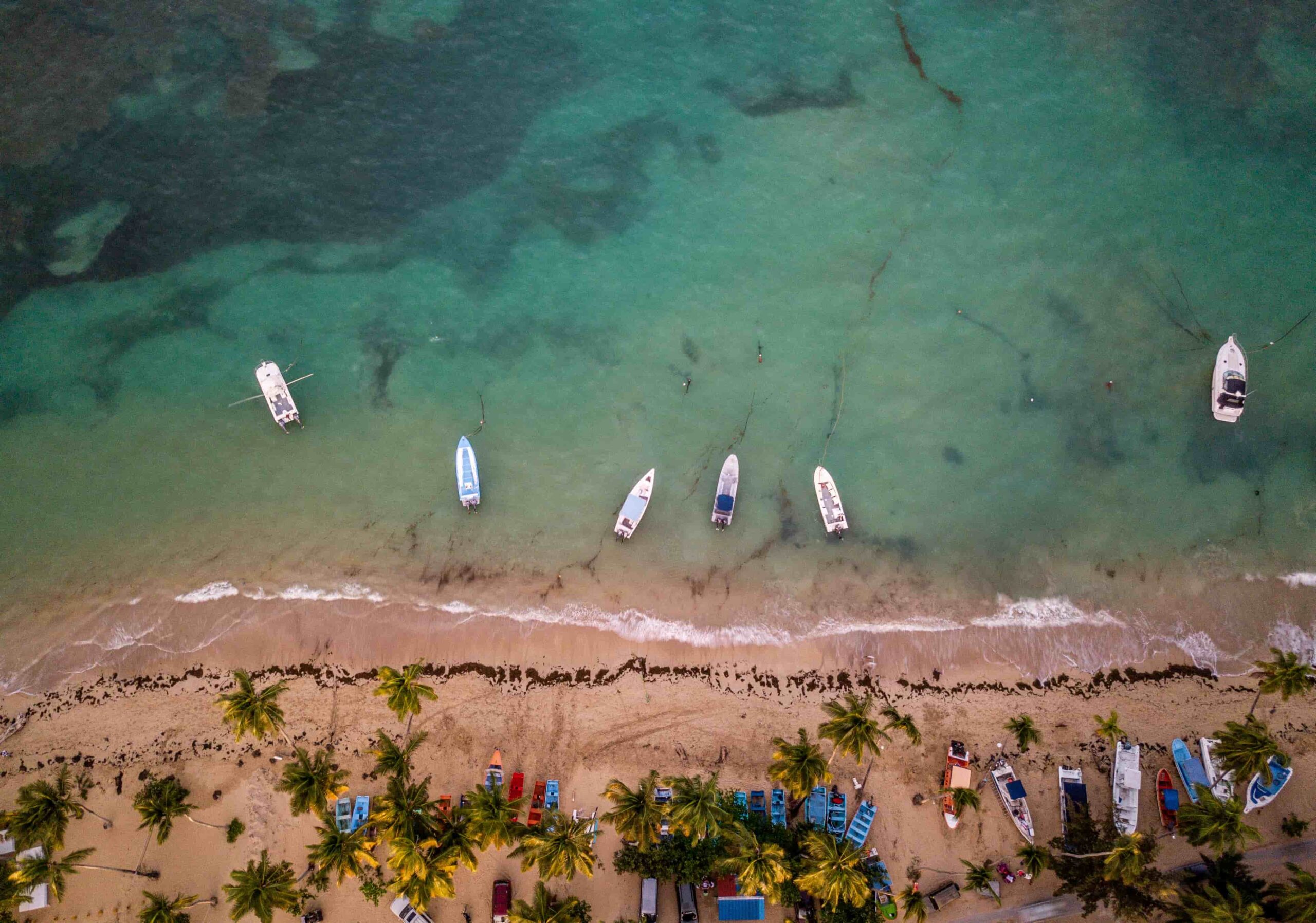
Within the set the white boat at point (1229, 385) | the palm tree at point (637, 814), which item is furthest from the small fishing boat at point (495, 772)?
the white boat at point (1229, 385)

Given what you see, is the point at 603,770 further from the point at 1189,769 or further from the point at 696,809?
the point at 1189,769

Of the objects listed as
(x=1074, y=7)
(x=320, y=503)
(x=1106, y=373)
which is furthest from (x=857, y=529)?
(x=1074, y=7)

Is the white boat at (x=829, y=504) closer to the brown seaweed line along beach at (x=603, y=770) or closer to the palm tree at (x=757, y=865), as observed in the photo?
the brown seaweed line along beach at (x=603, y=770)

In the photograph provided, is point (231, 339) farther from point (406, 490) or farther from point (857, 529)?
point (857, 529)

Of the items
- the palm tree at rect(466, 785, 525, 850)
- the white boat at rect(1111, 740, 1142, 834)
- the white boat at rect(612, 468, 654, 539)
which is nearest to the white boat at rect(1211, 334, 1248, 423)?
the white boat at rect(1111, 740, 1142, 834)

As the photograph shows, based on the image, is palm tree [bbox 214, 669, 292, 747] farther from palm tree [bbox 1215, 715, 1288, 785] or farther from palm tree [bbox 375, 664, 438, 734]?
palm tree [bbox 1215, 715, 1288, 785]

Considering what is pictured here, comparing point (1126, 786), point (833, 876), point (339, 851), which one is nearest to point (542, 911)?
point (339, 851)
